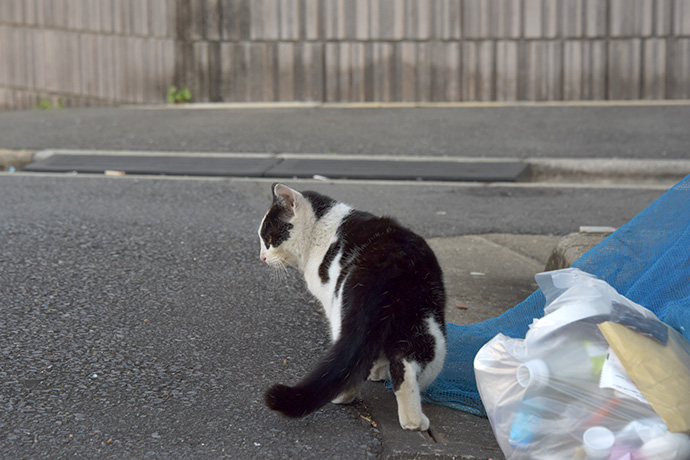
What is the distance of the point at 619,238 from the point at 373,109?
665 centimetres

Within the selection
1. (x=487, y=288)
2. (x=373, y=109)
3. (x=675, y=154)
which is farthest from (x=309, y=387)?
(x=373, y=109)

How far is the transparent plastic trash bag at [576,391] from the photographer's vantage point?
2.12m

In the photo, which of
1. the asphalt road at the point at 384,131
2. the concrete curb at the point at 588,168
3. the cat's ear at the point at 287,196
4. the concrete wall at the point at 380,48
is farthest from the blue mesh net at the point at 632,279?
the concrete wall at the point at 380,48

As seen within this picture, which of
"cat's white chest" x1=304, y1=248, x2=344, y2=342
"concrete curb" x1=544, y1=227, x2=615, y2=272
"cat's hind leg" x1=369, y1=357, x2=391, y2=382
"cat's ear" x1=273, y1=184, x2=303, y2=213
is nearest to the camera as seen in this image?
"cat's white chest" x1=304, y1=248, x2=344, y2=342


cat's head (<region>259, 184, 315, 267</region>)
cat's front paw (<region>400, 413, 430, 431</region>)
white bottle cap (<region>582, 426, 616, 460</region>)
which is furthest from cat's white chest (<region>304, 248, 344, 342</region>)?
white bottle cap (<region>582, 426, 616, 460</region>)

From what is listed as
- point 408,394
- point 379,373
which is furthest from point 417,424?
point 379,373

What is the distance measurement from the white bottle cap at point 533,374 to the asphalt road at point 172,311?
0.53 m

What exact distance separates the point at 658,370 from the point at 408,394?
2.50 feet

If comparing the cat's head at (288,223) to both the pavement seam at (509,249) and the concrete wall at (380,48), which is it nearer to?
the pavement seam at (509,249)

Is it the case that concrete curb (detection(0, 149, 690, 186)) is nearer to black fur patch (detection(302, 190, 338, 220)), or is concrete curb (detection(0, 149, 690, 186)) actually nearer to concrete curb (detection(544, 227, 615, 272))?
concrete curb (detection(544, 227, 615, 272))

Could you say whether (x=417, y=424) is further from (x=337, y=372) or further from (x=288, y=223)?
(x=288, y=223)

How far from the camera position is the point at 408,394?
253cm

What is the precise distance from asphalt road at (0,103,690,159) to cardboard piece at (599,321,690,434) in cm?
532

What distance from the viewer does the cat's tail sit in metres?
2.42
